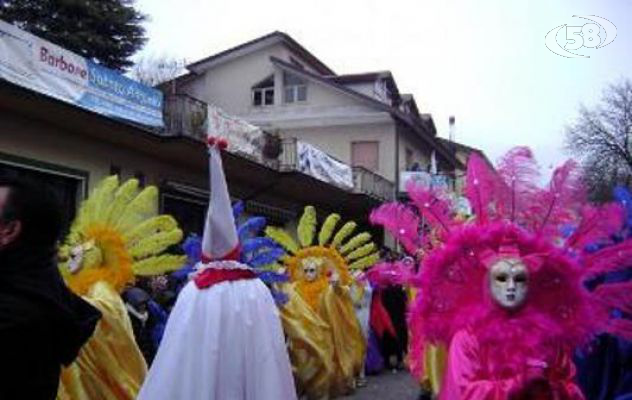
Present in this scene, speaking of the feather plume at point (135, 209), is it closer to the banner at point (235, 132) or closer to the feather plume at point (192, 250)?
the feather plume at point (192, 250)

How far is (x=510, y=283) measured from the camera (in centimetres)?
443

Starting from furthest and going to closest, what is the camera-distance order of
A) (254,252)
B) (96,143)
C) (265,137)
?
(265,137), (96,143), (254,252)

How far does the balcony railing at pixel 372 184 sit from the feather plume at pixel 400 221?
22.4 m

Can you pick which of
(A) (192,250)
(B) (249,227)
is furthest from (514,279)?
(A) (192,250)

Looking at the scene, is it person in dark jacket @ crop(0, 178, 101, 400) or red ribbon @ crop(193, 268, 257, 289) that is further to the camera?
red ribbon @ crop(193, 268, 257, 289)

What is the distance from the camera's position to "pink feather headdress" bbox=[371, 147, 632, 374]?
14.6ft

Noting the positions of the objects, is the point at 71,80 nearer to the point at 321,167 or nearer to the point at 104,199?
the point at 104,199

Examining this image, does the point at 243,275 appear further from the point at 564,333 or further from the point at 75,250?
the point at 564,333

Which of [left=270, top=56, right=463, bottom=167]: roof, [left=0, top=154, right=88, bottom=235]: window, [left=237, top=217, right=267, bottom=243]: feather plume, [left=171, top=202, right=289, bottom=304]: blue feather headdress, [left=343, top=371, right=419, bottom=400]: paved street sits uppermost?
[left=270, top=56, right=463, bottom=167]: roof

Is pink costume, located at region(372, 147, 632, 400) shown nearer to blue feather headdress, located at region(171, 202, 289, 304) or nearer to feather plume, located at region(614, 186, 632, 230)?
feather plume, located at region(614, 186, 632, 230)

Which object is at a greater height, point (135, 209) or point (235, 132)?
point (235, 132)

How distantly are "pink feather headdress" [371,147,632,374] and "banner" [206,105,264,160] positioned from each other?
13.1 metres

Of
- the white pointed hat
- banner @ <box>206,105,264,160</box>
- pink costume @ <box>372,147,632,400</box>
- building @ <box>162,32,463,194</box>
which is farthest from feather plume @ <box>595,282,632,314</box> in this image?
building @ <box>162,32,463,194</box>

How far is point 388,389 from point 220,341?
716cm
